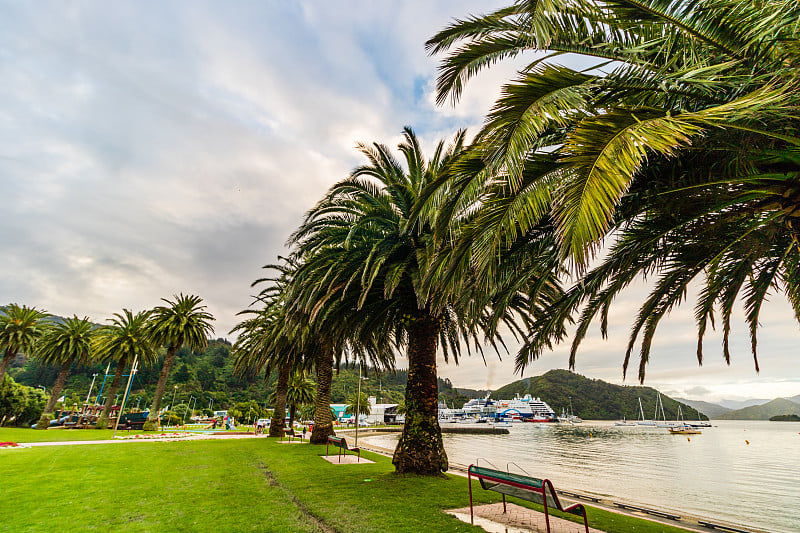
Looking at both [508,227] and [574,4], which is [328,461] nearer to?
[508,227]

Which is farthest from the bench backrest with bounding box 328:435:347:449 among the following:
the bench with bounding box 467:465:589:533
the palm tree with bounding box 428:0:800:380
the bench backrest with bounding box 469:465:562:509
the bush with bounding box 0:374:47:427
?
the bush with bounding box 0:374:47:427

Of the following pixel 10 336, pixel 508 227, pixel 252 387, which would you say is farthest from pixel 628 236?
pixel 252 387

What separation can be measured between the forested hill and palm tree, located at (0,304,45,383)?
16505cm

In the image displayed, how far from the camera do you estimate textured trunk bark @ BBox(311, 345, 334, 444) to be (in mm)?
21172

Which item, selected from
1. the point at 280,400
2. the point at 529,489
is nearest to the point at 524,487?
the point at 529,489

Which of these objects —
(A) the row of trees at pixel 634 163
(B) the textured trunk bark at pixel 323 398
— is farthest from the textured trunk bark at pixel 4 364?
(A) the row of trees at pixel 634 163

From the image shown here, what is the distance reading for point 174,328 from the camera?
36.8m

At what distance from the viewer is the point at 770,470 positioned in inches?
1091

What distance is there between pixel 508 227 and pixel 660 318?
5.35 metres

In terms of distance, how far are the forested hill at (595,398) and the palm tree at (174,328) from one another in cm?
15658

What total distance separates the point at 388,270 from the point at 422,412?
442 centimetres

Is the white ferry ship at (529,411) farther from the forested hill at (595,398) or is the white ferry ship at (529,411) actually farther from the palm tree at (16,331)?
Answer: the palm tree at (16,331)

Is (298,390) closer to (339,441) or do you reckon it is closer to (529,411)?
(339,441)

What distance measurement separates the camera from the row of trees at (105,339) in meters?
37.2
